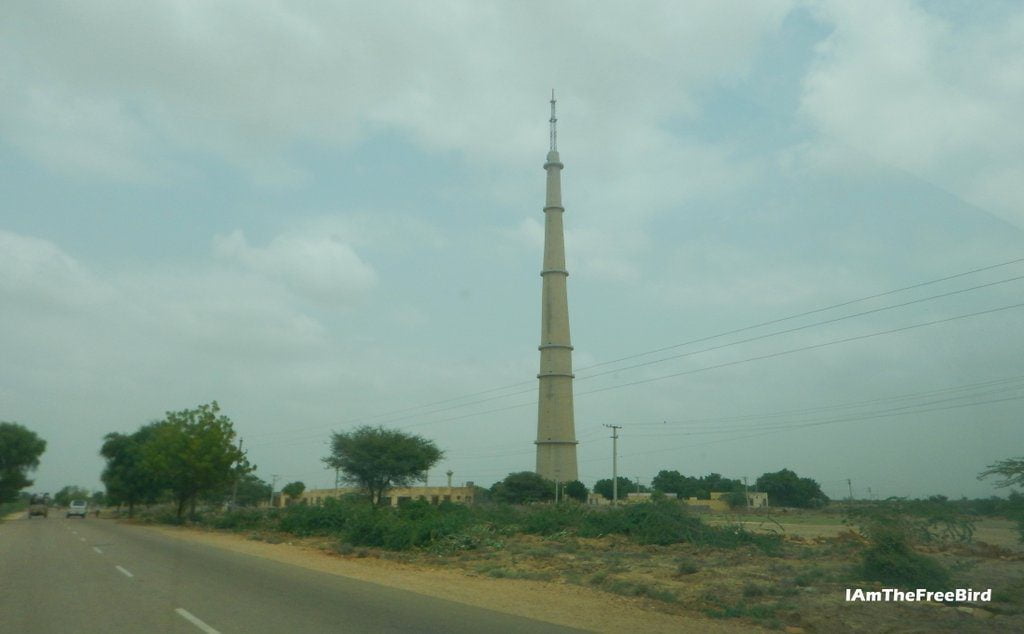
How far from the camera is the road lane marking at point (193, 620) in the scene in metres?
10.8

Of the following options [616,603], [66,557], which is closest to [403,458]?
[66,557]

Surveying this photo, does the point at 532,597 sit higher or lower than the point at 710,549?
lower

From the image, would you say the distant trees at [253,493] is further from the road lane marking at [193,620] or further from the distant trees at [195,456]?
the road lane marking at [193,620]

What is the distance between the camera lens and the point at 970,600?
12703mm

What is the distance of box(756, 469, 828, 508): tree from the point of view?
69.5 m

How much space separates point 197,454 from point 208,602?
1569 inches

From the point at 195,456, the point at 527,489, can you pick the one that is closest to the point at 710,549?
the point at 195,456

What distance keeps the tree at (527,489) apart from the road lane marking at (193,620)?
58.3m

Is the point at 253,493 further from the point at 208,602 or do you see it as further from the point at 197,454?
the point at 208,602

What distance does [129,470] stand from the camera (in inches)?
2741

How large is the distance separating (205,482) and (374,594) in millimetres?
40470

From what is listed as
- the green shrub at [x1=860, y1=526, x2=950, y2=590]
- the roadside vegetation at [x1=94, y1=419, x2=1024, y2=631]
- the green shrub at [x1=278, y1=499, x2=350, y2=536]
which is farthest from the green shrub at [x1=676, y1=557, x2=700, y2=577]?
the green shrub at [x1=278, y1=499, x2=350, y2=536]

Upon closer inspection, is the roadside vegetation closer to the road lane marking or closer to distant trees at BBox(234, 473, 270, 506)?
the road lane marking

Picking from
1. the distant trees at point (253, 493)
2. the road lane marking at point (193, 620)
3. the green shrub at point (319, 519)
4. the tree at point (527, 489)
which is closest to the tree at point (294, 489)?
the distant trees at point (253, 493)
